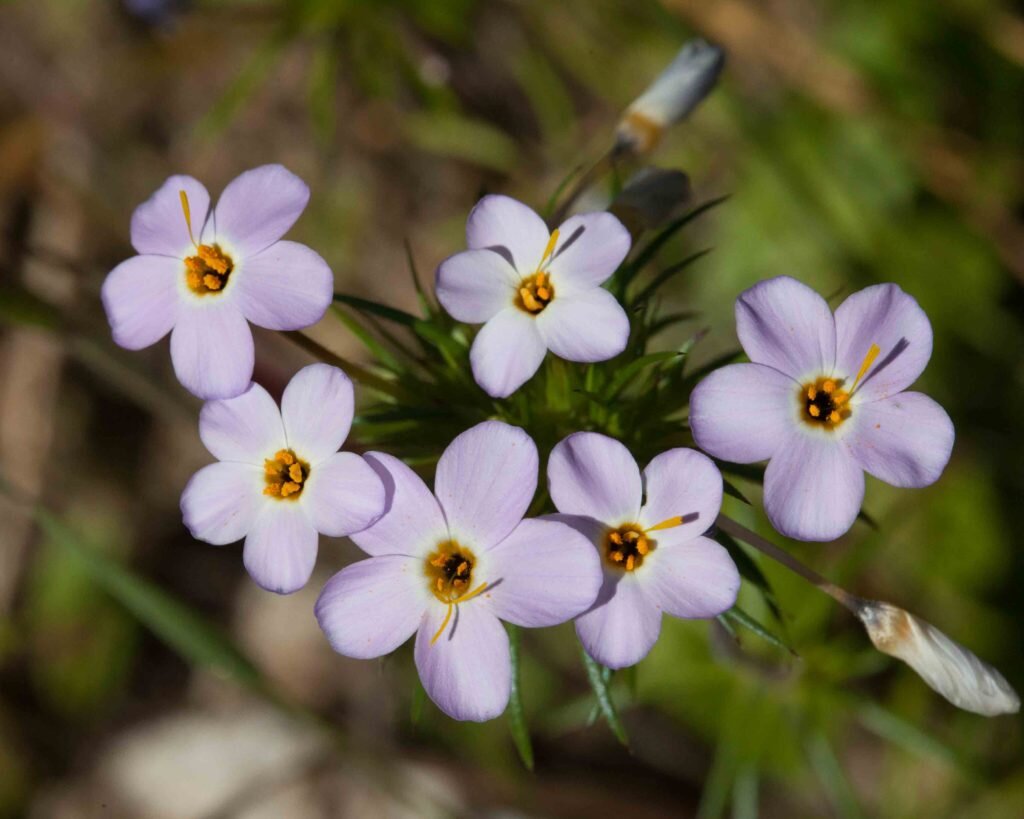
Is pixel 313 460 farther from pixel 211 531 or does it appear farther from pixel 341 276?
pixel 341 276

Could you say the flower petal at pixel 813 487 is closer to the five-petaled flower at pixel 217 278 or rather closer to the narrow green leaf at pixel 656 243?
the narrow green leaf at pixel 656 243

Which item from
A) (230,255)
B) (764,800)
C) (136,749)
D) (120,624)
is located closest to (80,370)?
(120,624)

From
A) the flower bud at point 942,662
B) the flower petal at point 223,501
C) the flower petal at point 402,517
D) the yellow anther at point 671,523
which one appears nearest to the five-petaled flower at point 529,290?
the flower petal at point 402,517

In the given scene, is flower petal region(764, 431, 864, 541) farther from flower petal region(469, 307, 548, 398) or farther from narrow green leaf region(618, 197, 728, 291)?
narrow green leaf region(618, 197, 728, 291)

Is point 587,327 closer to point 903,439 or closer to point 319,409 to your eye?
point 319,409

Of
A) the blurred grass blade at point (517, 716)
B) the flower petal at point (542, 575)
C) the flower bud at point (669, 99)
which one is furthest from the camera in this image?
the flower bud at point (669, 99)

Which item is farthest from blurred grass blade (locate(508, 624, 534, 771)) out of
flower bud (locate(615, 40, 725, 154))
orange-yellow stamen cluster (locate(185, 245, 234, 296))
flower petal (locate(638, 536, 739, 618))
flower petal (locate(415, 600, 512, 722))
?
flower bud (locate(615, 40, 725, 154))

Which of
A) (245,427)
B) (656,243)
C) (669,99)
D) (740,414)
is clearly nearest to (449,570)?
(245,427)
